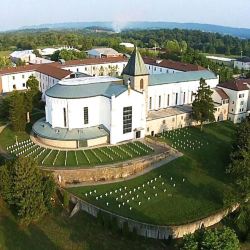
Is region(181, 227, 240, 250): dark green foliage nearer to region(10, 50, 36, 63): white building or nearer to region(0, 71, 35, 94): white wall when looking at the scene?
region(0, 71, 35, 94): white wall

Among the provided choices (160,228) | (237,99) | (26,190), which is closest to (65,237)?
(26,190)

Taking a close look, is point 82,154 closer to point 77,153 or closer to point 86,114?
point 77,153

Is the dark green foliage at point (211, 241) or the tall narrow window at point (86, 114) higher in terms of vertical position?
the tall narrow window at point (86, 114)

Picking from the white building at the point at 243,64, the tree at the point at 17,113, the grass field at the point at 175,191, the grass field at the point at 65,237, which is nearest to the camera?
the grass field at the point at 65,237

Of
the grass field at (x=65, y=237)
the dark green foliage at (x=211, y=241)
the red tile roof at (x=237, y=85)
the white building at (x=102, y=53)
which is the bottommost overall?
the grass field at (x=65, y=237)

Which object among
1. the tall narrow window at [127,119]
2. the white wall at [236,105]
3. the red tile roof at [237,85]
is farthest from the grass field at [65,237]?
the red tile roof at [237,85]

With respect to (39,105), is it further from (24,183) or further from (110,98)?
(24,183)

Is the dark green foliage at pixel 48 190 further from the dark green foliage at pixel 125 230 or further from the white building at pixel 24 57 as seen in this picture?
the white building at pixel 24 57

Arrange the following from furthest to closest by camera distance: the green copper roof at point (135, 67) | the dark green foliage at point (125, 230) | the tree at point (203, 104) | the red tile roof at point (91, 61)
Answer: the red tile roof at point (91, 61) → the tree at point (203, 104) → the green copper roof at point (135, 67) → the dark green foliage at point (125, 230)
